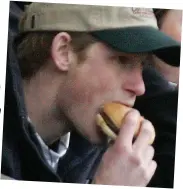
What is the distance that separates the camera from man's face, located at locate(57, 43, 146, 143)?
0.91 meters

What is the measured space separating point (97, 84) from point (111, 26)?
11cm

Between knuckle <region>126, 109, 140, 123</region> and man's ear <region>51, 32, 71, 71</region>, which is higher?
man's ear <region>51, 32, 71, 71</region>

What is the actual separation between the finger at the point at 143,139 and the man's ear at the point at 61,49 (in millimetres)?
176

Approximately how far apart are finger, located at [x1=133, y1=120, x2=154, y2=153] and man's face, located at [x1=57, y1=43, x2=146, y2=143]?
5cm

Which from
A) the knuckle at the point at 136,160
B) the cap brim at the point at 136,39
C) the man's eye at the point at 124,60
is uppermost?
the cap brim at the point at 136,39

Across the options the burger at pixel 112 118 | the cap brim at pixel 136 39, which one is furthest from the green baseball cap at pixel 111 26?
the burger at pixel 112 118

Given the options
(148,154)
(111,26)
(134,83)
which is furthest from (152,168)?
(111,26)

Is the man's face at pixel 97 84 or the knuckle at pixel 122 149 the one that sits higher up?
the man's face at pixel 97 84

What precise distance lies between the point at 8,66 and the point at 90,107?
0.54 feet

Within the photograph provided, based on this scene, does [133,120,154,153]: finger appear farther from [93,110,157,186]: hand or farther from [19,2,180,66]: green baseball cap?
[19,2,180,66]: green baseball cap

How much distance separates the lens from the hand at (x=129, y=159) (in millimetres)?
919

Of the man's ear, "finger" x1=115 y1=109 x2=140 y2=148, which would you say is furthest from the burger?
the man's ear

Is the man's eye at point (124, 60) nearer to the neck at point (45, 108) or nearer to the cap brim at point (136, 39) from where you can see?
the cap brim at point (136, 39)

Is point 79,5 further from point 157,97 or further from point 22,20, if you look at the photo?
point 157,97
